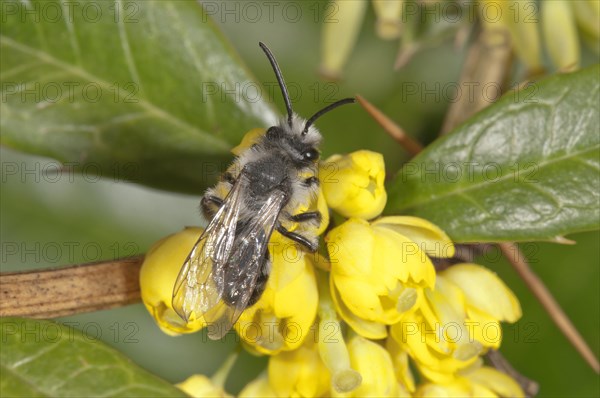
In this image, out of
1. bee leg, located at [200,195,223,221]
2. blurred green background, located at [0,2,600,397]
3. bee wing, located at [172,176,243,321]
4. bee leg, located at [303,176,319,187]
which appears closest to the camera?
bee wing, located at [172,176,243,321]

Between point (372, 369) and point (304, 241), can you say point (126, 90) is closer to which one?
point (304, 241)

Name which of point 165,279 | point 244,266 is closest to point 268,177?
point 244,266

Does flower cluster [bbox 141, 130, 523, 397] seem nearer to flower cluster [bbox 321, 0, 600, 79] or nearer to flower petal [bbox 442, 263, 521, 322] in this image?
flower petal [bbox 442, 263, 521, 322]

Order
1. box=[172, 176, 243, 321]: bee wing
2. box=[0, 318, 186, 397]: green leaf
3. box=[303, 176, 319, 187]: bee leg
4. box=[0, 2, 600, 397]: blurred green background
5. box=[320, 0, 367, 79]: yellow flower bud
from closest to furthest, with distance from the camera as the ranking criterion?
1. box=[0, 318, 186, 397]: green leaf
2. box=[172, 176, 243, 321]: bee wing
3. box=[303, 176, 319, 187]: bee leg
4. box=[320, 0, 367, 79]: yellow flower bud
5. box=[0, 2, 600, 397]: blurred green background

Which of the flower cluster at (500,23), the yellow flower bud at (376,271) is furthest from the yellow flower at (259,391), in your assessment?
the flower cluster at (500,23)

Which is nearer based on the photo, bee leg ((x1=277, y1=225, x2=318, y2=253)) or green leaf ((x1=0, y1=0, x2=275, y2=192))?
bee leg ((x1=277, y1=225, x2=318, y2=253))

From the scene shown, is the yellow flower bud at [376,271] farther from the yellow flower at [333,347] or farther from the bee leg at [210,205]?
the bee leg at [210,205]

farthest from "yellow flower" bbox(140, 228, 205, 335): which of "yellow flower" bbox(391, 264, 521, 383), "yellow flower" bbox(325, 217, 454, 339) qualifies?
"yellow flower" bbox(391, 264, 521, 383)
